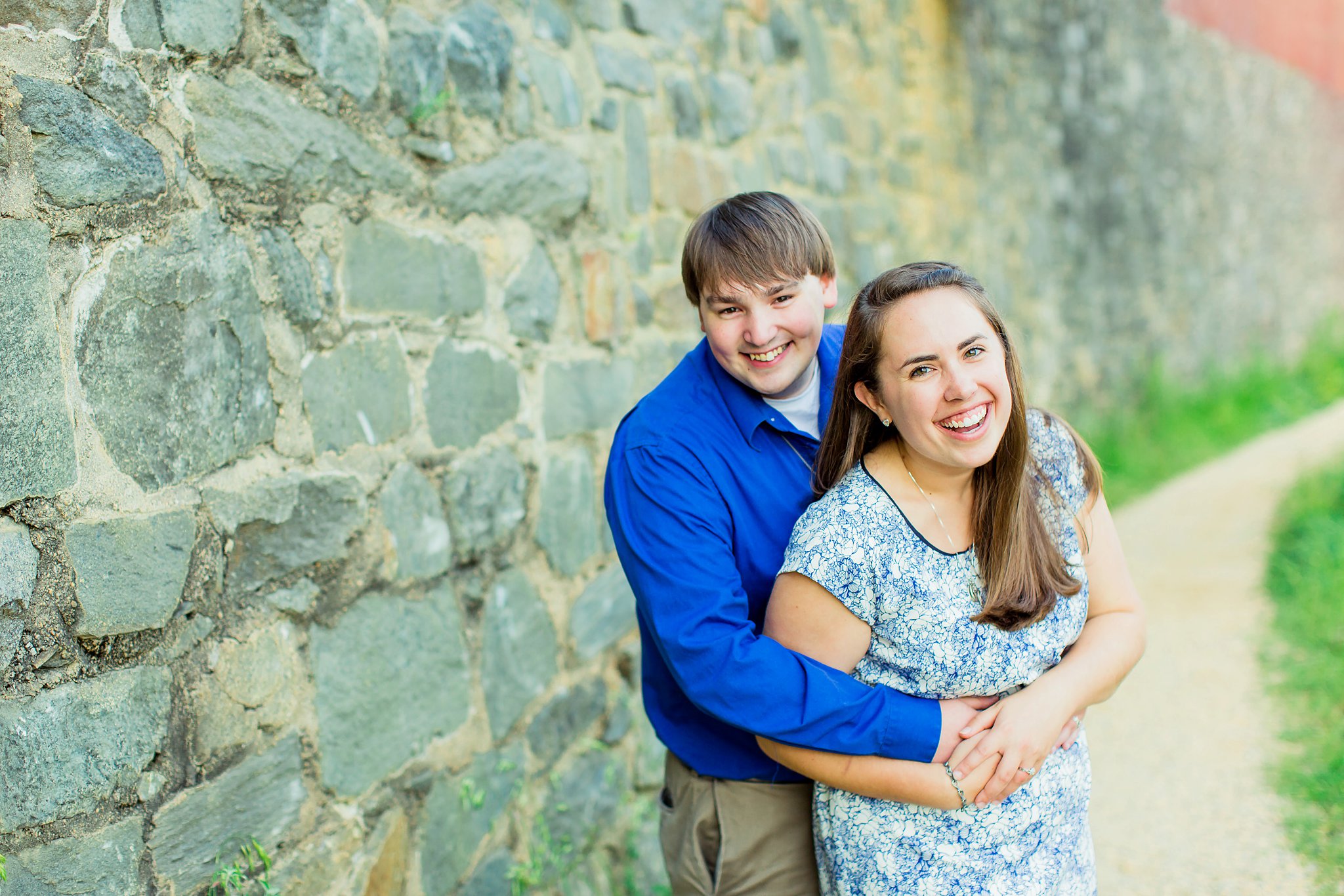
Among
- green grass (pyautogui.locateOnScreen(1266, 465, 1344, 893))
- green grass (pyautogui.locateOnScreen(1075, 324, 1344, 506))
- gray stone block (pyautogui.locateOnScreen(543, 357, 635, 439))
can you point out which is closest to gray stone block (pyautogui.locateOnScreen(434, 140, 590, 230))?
gray stone block (pyautogui.locateOnScreen(543, 357, 635, 439))

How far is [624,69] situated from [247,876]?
2.12 m

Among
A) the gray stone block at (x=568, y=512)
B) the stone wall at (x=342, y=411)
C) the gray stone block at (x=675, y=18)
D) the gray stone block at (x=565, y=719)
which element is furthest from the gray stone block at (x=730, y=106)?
the gray stone block at (x=565, y=719)

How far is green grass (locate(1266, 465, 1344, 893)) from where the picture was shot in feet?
9.73

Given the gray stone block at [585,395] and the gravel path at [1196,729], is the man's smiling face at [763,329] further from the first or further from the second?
the gravel path at [1196,729]

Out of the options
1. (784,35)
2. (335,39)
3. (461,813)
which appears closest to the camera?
(335,39)

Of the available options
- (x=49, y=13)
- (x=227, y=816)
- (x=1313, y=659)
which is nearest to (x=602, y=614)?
(x=227, y=816)

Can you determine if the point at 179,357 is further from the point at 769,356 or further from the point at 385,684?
the point at 769,356

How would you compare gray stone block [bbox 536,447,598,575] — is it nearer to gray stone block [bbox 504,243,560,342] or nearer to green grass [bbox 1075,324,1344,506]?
gray stone block [bbox 504,243,560,342]

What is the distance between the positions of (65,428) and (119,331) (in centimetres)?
16

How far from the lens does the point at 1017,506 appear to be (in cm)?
155

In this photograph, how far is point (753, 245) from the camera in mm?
1660

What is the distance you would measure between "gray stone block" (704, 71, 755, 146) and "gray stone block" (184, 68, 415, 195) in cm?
149

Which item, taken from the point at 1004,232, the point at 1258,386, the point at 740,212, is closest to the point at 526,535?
the point at 740,212

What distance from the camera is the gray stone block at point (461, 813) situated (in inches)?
85.0
